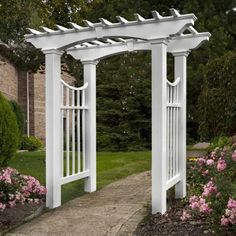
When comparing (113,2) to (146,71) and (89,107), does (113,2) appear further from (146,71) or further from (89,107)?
(89,107)

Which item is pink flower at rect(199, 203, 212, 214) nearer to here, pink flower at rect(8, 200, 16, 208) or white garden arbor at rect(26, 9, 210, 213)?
white garden arbor at rect(26, 9, 210, 213)

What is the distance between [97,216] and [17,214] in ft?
3.09

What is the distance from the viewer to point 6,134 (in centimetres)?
836

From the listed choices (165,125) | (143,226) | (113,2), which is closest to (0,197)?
(143,226)

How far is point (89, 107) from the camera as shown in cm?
711

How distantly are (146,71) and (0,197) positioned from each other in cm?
1253

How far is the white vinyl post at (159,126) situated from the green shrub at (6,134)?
3756mm

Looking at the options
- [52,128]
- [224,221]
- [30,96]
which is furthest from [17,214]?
[30,96]

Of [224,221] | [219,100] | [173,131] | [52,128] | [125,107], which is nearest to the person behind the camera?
[224,221]

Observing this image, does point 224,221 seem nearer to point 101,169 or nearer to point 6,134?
A: point 6,134

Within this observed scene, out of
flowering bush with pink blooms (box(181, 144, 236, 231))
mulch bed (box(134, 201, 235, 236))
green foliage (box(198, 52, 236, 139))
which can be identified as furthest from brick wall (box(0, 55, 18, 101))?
flowering bush with pink blooms (box(181, 144, 236, 231))

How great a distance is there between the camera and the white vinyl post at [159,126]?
539 centimetres

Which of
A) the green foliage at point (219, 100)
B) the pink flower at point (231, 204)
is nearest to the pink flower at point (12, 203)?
the pink flower at point (231, 204)

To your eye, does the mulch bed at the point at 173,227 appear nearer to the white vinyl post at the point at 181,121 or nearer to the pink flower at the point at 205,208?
A: the pink flower at the point at 205,208
